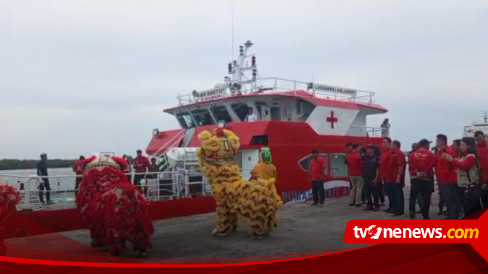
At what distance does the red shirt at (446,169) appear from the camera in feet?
18.1

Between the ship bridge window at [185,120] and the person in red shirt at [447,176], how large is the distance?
7.31m

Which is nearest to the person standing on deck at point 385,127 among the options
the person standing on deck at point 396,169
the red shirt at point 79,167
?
the person standing on deck at point 396,169

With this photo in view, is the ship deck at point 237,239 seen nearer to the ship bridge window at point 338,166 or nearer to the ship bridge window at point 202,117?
the ship bridge window at point 338,166

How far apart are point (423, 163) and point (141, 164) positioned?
17.1ft

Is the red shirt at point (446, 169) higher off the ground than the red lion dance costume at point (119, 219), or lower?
higher

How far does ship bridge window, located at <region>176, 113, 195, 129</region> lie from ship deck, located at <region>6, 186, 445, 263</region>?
461 cm


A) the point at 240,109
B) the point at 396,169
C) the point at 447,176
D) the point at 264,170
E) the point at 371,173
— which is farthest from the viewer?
the point at 240,109

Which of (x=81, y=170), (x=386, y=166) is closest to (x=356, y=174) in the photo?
(x=386, y=166)

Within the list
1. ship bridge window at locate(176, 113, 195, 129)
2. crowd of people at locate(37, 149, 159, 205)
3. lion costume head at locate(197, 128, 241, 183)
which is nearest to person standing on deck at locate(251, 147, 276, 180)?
lion costume head at locate(197, 128, 241, 183)

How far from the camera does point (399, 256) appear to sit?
283cm

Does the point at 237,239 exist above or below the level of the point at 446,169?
below

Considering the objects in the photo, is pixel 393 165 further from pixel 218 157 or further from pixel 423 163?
pixel 218 157

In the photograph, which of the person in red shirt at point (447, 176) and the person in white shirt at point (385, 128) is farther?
the person in white shirt at point (385, 128)

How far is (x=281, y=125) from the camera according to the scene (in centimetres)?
958
